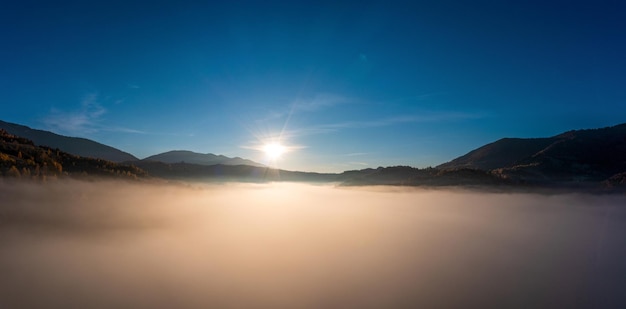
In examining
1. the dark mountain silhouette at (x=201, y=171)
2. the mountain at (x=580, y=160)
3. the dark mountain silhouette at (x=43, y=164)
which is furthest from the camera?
the dark mountain silhouette at (x=201, y=171)

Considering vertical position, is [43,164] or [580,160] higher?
[580,160]

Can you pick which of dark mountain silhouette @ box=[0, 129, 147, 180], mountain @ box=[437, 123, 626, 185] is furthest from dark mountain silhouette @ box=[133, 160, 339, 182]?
mountain @ box=[437, 123, 626, 185]

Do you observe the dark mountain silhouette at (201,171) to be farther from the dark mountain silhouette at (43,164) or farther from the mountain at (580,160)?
the mountain at (580,160)

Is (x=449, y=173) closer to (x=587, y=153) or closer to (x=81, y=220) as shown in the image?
(x=81, y=220)

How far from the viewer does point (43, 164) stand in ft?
64.6

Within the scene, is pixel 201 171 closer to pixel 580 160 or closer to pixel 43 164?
pixel 43 164

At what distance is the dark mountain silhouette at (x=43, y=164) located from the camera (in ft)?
56.4

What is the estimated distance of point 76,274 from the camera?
10367 mm

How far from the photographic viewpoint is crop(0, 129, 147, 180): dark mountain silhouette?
17.2 metres

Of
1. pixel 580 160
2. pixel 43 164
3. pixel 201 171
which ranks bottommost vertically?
pixel 43 164

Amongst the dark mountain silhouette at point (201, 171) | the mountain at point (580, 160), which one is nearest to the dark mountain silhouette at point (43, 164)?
the dark mountain silhouette at point (201, 171)

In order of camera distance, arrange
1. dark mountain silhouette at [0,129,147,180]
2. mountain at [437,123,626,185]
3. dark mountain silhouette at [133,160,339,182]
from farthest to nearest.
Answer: dark mountain silhouette at [133,160,339,182], mountain at [437,123,626,185], dark mountain silhouette at [0,129,147,180]

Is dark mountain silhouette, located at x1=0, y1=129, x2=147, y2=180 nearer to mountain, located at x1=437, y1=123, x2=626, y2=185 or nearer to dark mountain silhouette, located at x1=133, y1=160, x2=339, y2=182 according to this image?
dark mountain silhouette, located at x1=133, y1=160, x2=339, y2=182

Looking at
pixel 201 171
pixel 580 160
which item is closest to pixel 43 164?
pixel 201 171
